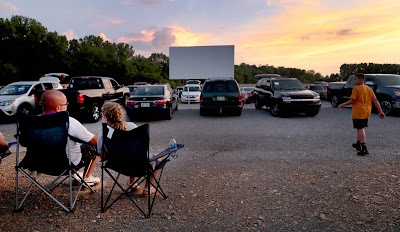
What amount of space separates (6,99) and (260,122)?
9.89 meters

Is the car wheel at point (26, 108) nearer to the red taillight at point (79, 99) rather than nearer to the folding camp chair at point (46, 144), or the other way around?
the red taillight at point (79, 99)

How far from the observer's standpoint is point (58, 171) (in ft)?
12.1

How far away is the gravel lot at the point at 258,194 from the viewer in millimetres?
3330

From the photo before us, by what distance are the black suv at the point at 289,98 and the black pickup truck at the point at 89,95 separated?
283 inches

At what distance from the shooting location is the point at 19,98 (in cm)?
1178

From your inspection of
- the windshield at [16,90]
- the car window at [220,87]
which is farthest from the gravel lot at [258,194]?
the windshield at [16,90]

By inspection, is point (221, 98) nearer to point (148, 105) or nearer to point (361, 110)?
point (148, 105)

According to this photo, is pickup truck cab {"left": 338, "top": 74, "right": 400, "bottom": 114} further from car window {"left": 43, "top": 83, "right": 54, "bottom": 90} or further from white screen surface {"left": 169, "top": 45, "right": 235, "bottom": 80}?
white screen surface {"left": 169, "top": 45, "right": 235, "bottom": 80}

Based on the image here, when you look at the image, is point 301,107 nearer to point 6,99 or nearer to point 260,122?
point 260,122

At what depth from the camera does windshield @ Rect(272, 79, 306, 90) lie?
1327 cm

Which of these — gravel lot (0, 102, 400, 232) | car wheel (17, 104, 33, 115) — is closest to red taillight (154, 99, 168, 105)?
gravel lot (0, 102, 400, 232)

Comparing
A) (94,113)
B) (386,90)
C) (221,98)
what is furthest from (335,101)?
(94,113)

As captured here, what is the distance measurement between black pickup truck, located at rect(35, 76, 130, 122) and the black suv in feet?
23.5

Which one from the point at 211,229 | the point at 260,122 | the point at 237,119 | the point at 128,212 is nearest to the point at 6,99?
the point at 237,119
